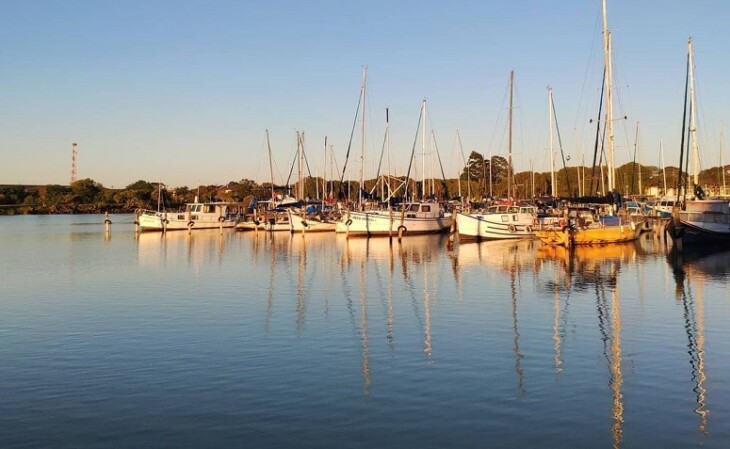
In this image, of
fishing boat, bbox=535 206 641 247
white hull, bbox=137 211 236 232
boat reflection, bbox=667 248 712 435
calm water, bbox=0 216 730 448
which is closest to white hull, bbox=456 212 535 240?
fishing boat, bbox=535 206 641 247

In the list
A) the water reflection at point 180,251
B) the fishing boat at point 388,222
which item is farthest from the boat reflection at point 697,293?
the fishing boat at point 388,222

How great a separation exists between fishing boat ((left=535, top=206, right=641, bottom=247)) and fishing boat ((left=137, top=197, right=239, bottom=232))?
171 feet

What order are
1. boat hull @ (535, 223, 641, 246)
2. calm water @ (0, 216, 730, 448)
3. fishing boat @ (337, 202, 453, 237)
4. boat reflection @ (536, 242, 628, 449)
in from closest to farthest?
calm water @ (0, 216, 730, 448) < boat reflection @ (536, 242, 628, 449) < boat hull @ (535, 223, 641, 246) < fishing boat @ (337, 202, 453, 237)

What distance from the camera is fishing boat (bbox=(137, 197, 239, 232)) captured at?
9962cm

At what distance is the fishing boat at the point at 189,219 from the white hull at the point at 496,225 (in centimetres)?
4040

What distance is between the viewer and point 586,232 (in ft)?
190

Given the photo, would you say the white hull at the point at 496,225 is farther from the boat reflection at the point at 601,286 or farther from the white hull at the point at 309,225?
the white hull at the point at 309,225

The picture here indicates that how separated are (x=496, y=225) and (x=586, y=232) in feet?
40.2

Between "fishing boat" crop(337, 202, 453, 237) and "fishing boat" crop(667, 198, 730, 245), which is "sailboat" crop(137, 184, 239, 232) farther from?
"fishing boat" crop(667, 198, 730, 245)

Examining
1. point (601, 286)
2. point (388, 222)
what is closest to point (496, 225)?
point (388, 222)

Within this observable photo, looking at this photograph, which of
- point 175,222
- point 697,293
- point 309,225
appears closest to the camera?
point 697,293

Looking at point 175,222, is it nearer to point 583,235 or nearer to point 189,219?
point 189,219

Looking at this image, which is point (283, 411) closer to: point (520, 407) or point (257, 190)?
point (520, 407)

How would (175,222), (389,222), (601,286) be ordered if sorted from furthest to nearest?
(175,222) < (389,222) < (601,286)
